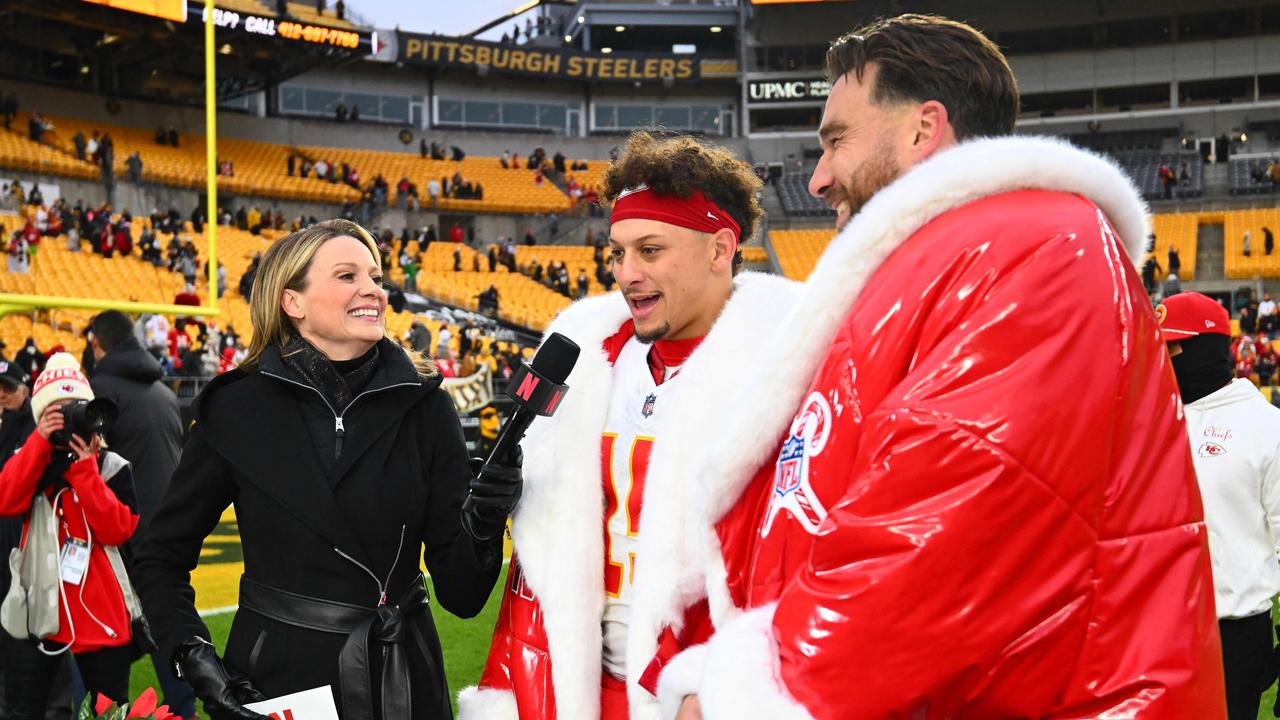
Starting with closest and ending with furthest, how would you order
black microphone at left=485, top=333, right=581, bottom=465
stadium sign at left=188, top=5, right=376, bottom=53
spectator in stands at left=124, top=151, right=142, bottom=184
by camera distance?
black microphone at left=485, top=333, right=581, bottom=465, spectator in stands at left=124, top=151, right=142, bottom=184, stadium sign at left=188, top=5, right=376, bottom=53

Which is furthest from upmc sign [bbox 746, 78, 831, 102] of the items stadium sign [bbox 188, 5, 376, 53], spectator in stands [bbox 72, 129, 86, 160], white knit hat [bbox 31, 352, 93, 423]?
white knit hat [bbox 31, 352, 93, 423]

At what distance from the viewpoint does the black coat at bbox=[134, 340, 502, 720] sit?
2.40m

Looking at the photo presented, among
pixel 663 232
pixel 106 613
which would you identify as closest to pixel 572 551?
pixel 663 232

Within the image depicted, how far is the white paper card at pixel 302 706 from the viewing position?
2156 millimetres

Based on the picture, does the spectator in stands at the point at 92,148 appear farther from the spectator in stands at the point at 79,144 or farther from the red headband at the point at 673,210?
the red headband at the point at 673,210

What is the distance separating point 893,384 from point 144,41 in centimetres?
2529

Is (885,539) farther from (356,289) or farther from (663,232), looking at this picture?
(356,289)

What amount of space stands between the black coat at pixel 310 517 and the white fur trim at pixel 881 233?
1036mm

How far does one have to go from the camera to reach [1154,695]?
1.19 meters

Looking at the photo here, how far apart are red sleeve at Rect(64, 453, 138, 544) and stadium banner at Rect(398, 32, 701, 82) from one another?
34638 mm

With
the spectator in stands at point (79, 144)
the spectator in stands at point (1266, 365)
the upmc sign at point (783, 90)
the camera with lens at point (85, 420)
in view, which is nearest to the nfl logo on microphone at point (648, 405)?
the camera with lens at point (85, 420)

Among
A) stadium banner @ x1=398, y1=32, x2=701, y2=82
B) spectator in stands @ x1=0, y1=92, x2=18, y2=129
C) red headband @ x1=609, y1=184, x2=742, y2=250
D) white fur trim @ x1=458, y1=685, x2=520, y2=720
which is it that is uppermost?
stadium banner @ x1=398, y1=32, x2=701, y2=82

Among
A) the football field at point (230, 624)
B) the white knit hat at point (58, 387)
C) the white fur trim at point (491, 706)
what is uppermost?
the white knit hat at point (58, 387)

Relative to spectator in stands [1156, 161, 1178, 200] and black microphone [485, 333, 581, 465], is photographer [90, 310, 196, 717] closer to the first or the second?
black microphone [485, 333, 581, 465]
